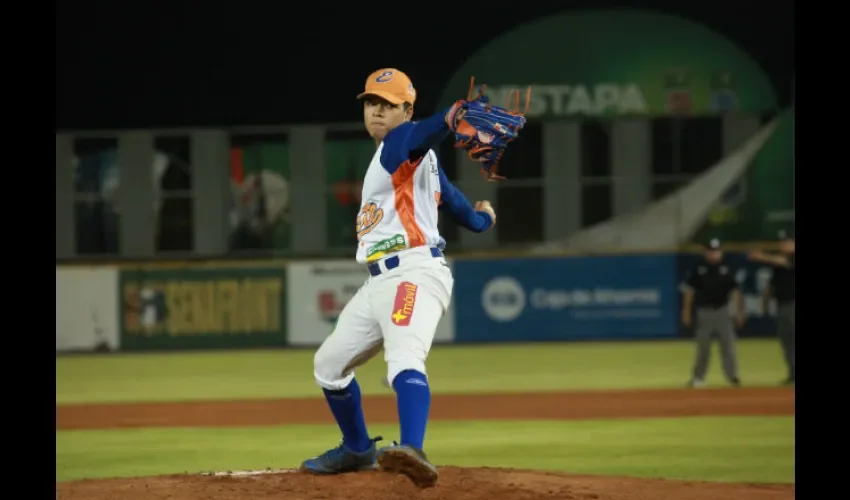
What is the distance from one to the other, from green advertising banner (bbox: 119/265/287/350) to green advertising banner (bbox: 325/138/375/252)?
1513 mm

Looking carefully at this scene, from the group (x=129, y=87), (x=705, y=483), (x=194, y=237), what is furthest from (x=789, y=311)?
(x=129, y=87)

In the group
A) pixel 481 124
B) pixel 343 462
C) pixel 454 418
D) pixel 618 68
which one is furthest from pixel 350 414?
pixel 618 68

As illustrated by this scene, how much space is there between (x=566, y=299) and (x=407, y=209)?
14.5m

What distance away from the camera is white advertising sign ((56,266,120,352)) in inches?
769

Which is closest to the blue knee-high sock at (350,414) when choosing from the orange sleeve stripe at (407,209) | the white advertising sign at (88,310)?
the orange sleeve stripe at (407,209)

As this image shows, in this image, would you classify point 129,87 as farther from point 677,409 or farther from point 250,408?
point 677,409

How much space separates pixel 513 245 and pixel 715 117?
13.6ft

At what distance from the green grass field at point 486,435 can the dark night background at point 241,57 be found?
5.58m

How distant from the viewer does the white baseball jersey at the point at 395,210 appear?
5629mm

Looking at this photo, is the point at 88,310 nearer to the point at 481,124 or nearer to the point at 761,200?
the point at 761,200

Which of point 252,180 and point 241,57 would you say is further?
point 241,57

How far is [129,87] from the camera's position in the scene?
2106 cm

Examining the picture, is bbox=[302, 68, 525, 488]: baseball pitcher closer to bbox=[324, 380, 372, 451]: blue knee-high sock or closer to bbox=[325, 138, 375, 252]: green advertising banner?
bbox=[324, 380, 372, 451]: blue knee-high sock

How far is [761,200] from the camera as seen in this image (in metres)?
20.9
